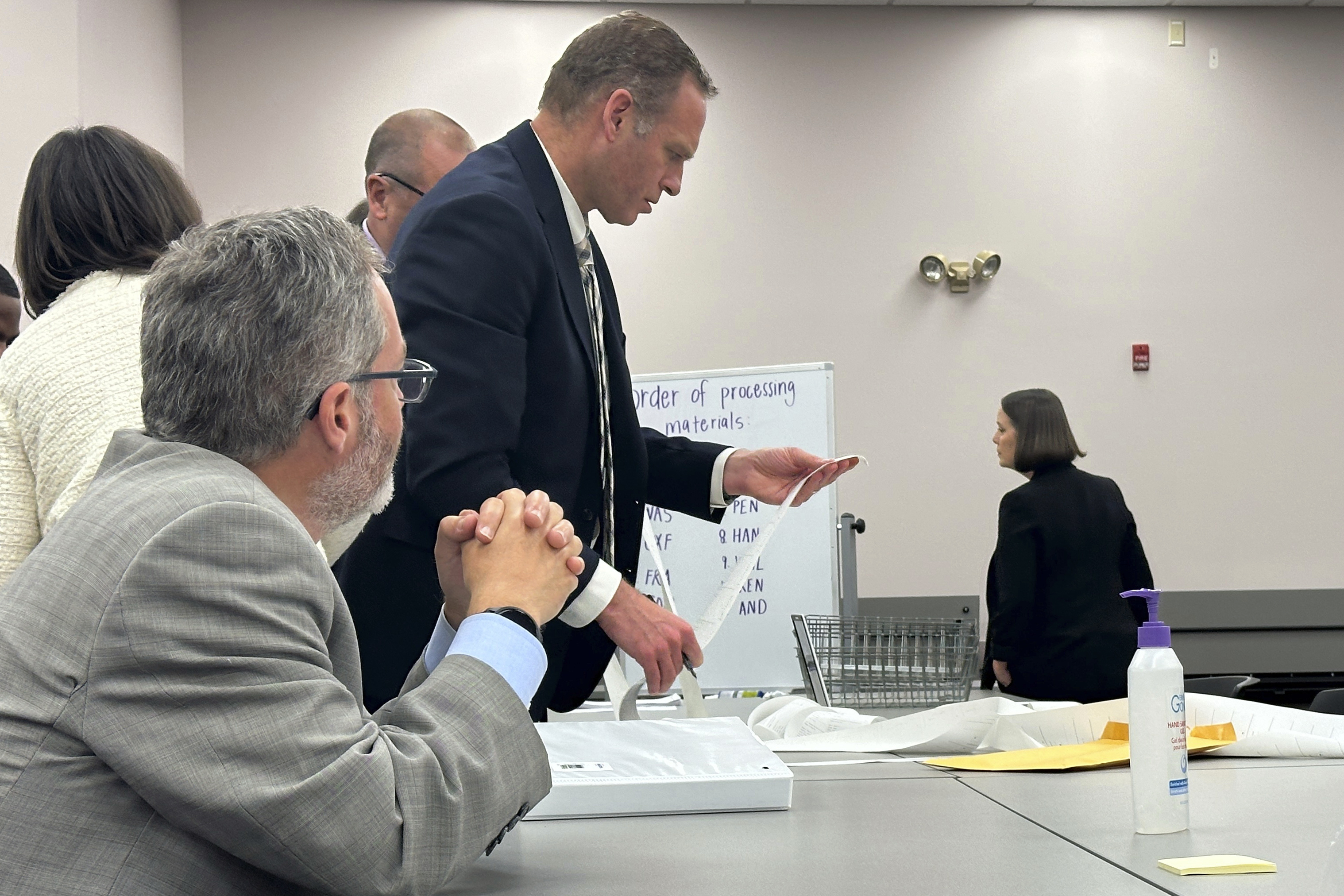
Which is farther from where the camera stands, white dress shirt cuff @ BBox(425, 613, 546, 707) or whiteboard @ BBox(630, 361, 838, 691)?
whiteboard @ BBox(630, 361, 838, 691)

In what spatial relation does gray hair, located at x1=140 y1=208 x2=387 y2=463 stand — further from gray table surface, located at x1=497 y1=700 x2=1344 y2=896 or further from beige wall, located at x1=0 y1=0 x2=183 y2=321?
beige wall, located at x1=0 y1=0 x2=183 y2=321

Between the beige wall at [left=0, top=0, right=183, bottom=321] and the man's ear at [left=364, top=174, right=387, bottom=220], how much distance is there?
1023 millimetres

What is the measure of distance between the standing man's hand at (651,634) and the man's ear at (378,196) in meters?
1.74

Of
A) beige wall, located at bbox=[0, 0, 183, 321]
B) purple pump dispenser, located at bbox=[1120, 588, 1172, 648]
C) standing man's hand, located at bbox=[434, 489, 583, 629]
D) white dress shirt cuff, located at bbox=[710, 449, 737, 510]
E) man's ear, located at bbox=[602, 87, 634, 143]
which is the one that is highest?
beige wall, located at bbox=[0, 0, 183, 321]

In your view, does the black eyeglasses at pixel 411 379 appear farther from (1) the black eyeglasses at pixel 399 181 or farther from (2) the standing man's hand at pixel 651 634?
(1) the black eyeglasses at pixel 399 181

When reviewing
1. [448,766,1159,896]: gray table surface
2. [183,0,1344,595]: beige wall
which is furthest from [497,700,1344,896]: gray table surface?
[183,0,1344,595]: beige wall

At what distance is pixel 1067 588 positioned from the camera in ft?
12.0

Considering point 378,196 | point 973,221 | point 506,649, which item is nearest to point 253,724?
point 506,649

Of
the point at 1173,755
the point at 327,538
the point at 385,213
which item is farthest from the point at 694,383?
the point at 1173,755

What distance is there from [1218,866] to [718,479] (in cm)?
111

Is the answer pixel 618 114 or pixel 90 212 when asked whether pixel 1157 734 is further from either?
pixel 90 212

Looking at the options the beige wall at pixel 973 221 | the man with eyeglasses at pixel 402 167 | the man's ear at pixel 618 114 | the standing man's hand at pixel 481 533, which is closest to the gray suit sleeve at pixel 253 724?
the standing man's hand at pixel 481 533

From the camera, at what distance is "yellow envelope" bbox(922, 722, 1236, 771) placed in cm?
140

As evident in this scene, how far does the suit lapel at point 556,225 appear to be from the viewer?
1.63 m
